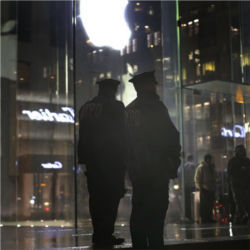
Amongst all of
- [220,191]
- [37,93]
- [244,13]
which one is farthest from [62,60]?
[244,13]

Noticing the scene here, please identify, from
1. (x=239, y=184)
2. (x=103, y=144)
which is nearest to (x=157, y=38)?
(x=239, y=184)

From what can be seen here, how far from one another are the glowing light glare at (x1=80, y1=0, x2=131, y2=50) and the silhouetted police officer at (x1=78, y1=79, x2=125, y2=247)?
3307 millimetres

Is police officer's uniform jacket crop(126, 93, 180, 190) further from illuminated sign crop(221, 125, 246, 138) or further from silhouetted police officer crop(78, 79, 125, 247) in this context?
illuminated sign crop(221, 125, 246, 138)

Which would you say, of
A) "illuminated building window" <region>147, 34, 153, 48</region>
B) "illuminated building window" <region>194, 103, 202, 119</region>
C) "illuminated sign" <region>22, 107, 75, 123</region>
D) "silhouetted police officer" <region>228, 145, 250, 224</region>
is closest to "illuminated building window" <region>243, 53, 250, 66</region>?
"silhouetted police officer" <region>228, 145, 250, 224</region>

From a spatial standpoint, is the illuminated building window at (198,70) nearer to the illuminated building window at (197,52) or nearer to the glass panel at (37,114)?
the illuminated building window at (197,52)

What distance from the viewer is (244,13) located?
23.1 feet

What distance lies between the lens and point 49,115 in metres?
14.3

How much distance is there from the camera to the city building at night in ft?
33.9

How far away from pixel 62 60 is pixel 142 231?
9.63 meters

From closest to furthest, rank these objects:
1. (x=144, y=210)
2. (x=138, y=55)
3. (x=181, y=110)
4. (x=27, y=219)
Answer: (x=144, y=210) < (x=138, y=55) < (x=181, y=110) < (x=27, y=219)

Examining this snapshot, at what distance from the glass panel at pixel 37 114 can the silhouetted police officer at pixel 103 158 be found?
294 inches

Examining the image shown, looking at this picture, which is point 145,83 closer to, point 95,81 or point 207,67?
point 95,81

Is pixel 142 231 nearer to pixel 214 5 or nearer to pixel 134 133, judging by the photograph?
pixel 134 133

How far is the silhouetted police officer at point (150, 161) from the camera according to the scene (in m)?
5.29
